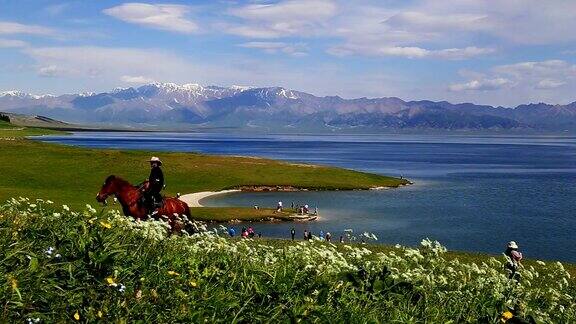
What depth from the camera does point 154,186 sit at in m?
23.0

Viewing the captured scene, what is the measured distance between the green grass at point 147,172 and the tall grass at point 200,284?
276 feet

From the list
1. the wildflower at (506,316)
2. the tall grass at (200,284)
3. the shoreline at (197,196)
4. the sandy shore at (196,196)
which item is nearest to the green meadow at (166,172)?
the shoreline at (197,196)

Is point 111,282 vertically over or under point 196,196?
over

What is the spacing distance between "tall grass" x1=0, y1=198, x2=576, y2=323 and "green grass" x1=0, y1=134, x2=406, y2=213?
276 feet

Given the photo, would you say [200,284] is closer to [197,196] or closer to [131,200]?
[131,200]

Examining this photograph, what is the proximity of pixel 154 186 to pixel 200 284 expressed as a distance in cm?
1476

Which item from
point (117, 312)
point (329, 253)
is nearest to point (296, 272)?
point (329, 253)

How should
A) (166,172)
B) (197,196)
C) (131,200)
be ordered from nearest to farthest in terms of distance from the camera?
(131,200), (197,196), (166,172)

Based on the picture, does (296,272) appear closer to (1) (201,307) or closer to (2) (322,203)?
(1) (201,307)

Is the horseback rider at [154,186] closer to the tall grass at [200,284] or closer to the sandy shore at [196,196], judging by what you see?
the tall grass at [200,284]

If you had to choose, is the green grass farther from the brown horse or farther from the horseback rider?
the horseback rider

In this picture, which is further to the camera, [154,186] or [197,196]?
[197,196]

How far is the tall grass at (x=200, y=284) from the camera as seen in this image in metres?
7.54

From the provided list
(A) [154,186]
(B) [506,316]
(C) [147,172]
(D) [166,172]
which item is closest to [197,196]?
(D) [166,172]
